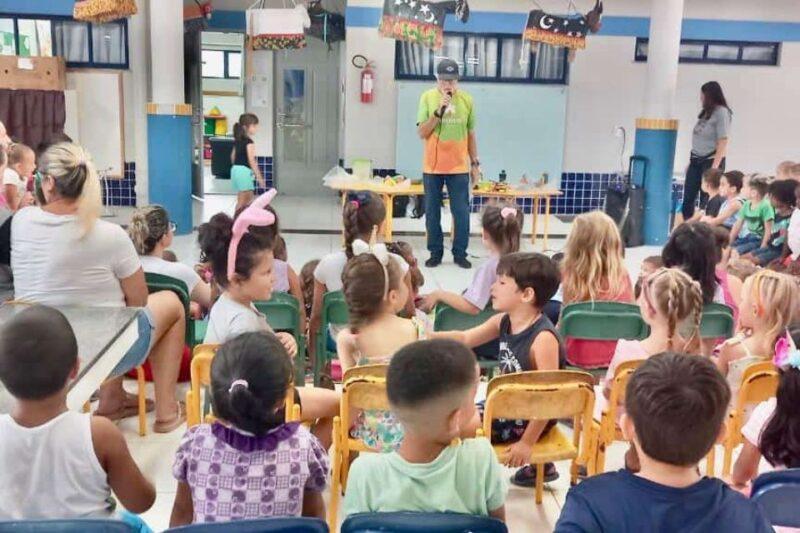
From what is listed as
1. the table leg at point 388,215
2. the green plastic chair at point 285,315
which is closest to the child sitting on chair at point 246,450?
the green plastic chair at point 285,315

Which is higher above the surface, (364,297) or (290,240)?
(364,297)

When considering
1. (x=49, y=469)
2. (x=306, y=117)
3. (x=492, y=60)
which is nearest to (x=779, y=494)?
(x=49, y=469)

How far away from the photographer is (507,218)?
436 centimetres

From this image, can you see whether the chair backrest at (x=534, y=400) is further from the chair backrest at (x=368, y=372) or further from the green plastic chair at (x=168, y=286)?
the green plastic chair at (x=168, y=286)

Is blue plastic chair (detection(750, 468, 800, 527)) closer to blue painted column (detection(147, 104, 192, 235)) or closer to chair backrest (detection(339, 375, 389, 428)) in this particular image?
chair backrest (detection(339, 375, 389, 428))

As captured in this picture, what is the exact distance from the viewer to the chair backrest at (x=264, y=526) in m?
1.58

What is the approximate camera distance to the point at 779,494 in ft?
6.28

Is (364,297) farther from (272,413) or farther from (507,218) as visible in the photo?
(507,218)

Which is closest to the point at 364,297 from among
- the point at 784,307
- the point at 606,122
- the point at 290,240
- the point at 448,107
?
the point at 784,307

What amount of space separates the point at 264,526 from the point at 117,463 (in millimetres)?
550

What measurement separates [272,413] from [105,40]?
9227 millimetres

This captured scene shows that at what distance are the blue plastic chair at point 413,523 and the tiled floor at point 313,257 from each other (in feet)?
4.40

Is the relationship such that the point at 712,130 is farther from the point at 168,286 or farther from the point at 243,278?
the point at 243,278

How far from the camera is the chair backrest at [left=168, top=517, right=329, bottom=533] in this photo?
5.19 feet
